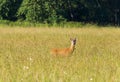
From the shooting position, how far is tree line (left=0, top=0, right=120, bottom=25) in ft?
126

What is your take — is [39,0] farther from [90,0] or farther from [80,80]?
[80,80]

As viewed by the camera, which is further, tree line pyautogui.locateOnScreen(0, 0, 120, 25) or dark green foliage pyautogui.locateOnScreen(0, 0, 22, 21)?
dark green foliage pyautogui.locateOnScreen(0, 0, 22, 21)

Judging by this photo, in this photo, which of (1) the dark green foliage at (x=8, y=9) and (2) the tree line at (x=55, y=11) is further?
(1) the dark green foliage at (x=8, y=9)

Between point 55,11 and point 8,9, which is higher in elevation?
point 8,9

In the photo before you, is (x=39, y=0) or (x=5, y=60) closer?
(x=5, y=60)

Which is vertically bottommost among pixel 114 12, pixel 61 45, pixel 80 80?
pixel 114 12

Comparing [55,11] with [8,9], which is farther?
[8,9]

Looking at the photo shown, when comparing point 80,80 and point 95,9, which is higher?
point 80,80

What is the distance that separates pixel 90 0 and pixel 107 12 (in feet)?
6.99

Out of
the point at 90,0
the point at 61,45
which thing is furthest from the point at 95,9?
the point at 61,45

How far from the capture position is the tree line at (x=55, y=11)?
38.5 metres

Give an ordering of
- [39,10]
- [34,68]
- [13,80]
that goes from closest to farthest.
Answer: [13,80] < [34,68] < [39,10]

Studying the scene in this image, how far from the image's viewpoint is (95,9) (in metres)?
42.2

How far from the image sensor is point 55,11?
3900cm
